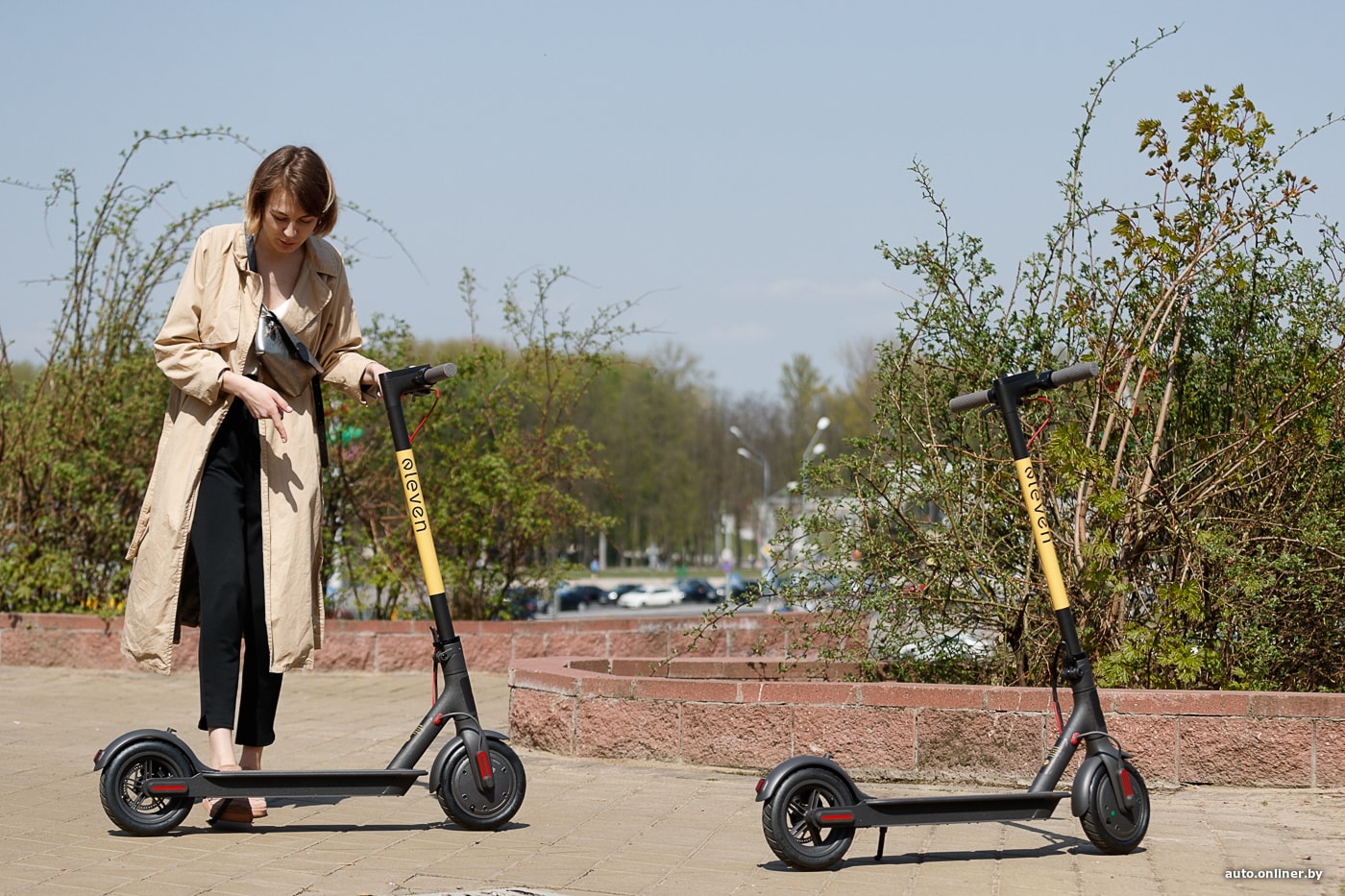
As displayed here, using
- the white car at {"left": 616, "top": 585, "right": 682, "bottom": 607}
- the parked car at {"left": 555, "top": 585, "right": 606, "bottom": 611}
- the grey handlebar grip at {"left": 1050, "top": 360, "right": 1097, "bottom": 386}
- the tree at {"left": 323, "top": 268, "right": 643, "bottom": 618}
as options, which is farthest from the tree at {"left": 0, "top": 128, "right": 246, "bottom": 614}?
the white car at {"left": 616, "top": 585, "right": 682, "bottom": 607}

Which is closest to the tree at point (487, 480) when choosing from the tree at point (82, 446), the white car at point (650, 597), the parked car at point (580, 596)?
the tree at point (82, 446)

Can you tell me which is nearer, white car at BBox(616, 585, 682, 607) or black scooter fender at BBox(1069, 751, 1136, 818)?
black scooter fender at BBox(1069, 751, 1136, 818)

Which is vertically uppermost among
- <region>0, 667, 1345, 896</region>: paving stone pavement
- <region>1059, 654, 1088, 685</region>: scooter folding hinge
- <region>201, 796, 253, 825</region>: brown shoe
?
<region>1059, 654, 1088, 685</region>: scooter folding hinge

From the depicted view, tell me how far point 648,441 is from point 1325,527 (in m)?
59.2

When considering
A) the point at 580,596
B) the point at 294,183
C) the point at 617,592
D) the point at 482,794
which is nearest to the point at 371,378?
the point at 294,183

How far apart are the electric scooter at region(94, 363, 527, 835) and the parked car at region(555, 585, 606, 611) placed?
47.7m

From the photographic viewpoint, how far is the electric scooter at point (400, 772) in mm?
4422

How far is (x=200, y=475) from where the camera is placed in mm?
4695

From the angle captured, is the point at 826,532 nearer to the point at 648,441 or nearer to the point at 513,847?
the point at 513,847

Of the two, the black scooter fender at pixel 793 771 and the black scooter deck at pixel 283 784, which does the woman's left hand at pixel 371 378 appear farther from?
the black scooter fender at pixel 793 771

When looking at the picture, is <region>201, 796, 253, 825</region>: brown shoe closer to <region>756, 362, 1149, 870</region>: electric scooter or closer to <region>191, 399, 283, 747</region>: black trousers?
<region>191, 399, 283, 747</region>: black trousers

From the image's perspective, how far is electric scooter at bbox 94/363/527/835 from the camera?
442cm

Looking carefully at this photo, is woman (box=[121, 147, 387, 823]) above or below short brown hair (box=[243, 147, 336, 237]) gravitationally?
below

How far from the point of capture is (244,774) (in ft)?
14.6
